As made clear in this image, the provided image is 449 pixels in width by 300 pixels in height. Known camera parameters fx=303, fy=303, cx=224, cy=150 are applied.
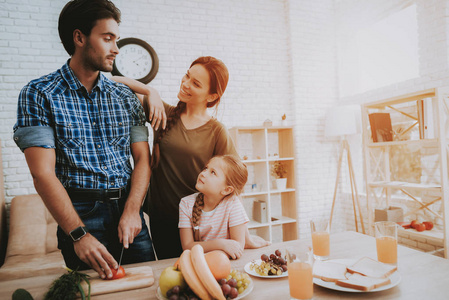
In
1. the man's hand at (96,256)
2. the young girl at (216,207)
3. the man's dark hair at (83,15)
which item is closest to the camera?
the man's hand at (96,256)

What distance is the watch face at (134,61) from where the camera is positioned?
3.49m

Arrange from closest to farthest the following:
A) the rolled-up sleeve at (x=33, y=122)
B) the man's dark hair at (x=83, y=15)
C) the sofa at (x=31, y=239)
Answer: the rolled-up sleeve at (x=33, y=122), the man's dark hair at (x=83, y=15), the sofa at (x=31, y=239)

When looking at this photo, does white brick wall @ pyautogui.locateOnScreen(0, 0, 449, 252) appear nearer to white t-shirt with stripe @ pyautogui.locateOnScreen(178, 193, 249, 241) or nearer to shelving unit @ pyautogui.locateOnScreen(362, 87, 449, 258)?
shelving unit @ pyautogui.locateOnScreen(362, 87, 449, 258)

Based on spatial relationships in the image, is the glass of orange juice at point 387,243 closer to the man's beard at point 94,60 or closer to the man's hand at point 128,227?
the man's hand at point 128,227

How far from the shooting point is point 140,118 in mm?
1551

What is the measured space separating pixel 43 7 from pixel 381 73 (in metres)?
4.07

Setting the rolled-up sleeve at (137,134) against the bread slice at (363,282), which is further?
the rolled-up sleeve at (137,134)

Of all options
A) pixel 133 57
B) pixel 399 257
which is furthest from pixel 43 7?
pixel 399 257

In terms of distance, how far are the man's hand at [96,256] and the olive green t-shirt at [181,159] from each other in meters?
0.52

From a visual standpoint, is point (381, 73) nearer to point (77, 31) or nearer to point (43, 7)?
point (77, 31)

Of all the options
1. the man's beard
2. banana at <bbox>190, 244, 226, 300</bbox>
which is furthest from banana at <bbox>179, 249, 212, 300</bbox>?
the man's beard

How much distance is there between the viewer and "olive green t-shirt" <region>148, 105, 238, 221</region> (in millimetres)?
Result: 1597

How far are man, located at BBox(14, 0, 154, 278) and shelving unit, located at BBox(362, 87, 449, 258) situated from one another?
100 inches

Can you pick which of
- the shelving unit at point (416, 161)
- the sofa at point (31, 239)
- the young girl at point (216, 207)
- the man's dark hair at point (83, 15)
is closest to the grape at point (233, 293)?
the young girl at point (216, 207)
